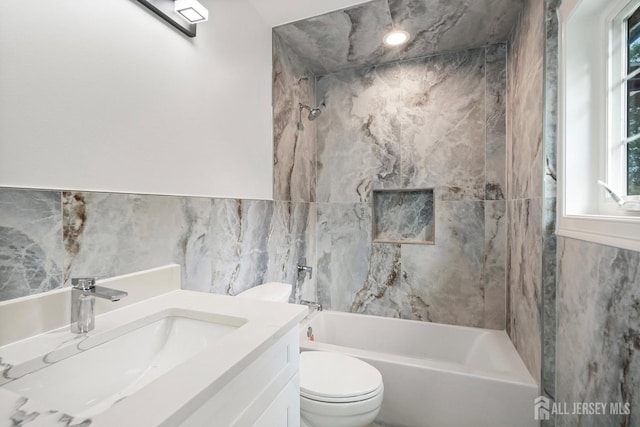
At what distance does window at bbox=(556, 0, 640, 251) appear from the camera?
3.28 ft

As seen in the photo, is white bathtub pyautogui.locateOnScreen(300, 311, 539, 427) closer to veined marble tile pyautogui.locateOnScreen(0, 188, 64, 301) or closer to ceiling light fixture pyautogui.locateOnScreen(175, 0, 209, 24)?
veined marble tile pyautogui.locateOnScreen(0, 188, 64, 301)

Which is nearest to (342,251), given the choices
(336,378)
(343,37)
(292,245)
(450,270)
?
(292,245)

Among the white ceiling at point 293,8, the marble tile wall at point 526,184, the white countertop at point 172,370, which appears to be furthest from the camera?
the white ceiling at point 293,8

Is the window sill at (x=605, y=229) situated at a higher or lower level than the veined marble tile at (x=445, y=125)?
lower

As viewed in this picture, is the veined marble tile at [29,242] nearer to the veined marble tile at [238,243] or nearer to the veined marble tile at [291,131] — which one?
the veined marble tile at [238,243]

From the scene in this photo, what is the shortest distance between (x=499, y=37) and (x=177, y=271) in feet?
8.21

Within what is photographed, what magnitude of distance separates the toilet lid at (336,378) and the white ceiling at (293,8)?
200cm

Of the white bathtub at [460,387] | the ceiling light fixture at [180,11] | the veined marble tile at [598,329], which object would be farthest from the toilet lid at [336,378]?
the ceiling light fixture at [180,11]

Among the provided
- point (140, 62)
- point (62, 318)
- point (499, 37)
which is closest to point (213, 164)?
point (140, 62)

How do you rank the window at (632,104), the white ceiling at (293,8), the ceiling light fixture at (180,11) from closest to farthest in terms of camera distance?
the window at (632,104) < the ceiling light fixture at (180,11) < the white ceiling at (293,8)

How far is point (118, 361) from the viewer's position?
821 millimetres

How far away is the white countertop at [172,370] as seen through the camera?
46 centimetres

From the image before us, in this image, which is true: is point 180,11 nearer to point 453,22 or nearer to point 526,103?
point 453,22

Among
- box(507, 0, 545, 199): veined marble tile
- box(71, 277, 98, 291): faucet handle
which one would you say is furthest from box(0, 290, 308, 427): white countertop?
box(507, 0, 545, 199): veined marble tile
